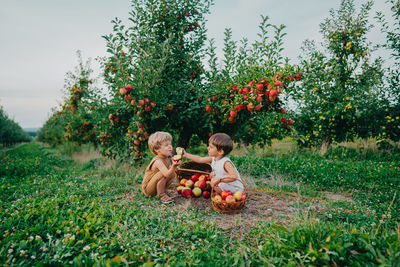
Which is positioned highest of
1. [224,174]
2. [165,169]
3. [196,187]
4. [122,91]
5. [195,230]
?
[122,91]

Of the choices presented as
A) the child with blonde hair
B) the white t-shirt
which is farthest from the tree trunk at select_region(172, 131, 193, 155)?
the white t-shirt

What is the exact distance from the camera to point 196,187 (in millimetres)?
4070

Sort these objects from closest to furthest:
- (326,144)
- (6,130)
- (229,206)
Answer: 1. (229,206)
2. (326,144)
3. (6,130)

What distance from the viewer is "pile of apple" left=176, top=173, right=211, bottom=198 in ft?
13.1

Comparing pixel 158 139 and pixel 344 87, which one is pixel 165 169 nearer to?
pixel 158 139

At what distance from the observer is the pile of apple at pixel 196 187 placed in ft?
13.1

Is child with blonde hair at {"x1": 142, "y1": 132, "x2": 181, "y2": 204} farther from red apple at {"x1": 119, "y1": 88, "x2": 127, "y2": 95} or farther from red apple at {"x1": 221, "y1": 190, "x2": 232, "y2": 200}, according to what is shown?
red apple at {"x1": 119, "y1": 88, "x2": 127, "y2": 95}

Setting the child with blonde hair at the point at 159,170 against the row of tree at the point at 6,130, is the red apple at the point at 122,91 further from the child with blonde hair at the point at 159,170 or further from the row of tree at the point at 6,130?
the row of tree at the point at 6,130

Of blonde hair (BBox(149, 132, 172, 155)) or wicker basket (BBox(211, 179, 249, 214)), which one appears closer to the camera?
wicker basket (BBox(211, 179, 249, 214))

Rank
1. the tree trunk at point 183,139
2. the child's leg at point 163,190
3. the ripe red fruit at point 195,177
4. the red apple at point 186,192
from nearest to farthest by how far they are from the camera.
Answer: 1. the child's leg at point 163,190
2. the red apple at point 186,192
3. the ripe red fruit at point 195,177
4. the tree trunk at point 183,139

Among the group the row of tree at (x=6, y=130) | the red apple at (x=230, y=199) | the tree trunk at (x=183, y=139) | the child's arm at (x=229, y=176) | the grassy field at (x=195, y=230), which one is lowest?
the grassy field at (x=195, y=230)

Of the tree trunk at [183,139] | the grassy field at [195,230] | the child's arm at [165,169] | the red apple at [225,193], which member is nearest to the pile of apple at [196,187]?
the grassy field at [195,230]

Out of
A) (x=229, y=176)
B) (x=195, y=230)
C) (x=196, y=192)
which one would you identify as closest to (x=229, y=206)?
(x=229, y=176)

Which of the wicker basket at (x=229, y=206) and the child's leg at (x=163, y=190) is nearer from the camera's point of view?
the wicker basket at (x=229, y=206)
